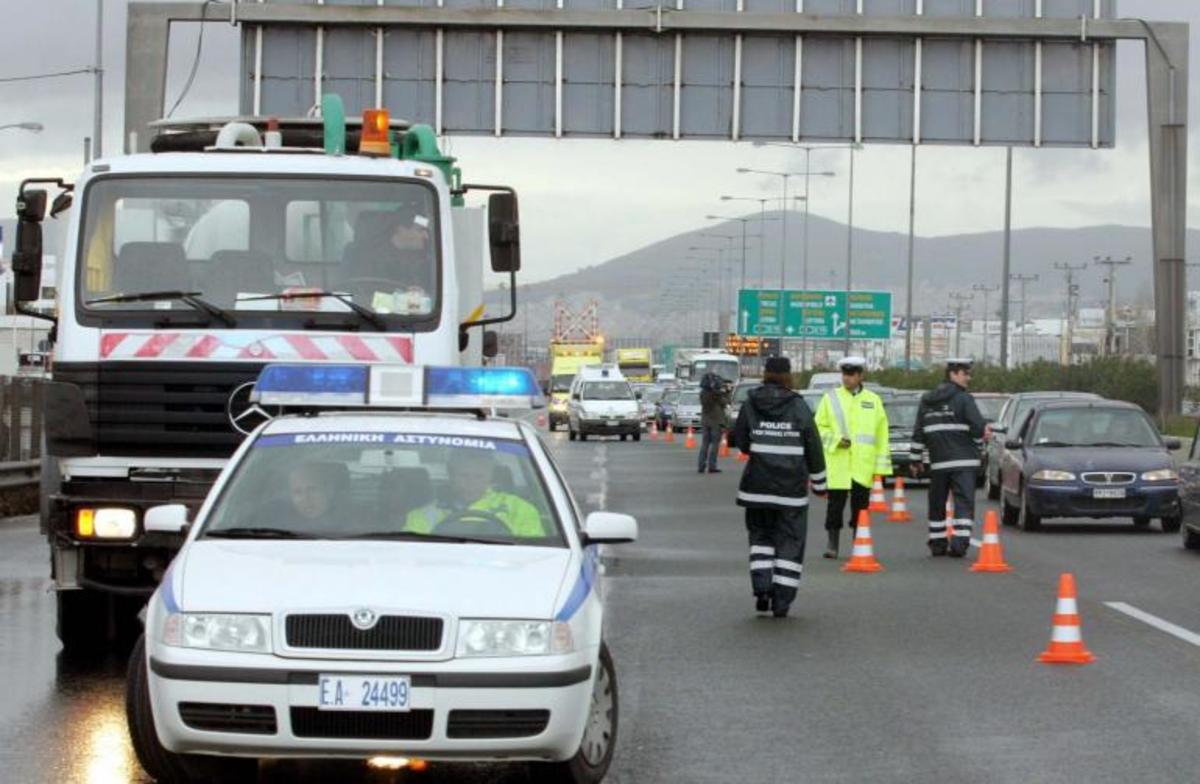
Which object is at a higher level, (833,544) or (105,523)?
(105,523)


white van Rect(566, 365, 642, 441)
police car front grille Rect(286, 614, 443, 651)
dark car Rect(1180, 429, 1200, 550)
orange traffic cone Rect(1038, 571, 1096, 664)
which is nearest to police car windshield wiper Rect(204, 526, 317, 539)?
police car front grille Rect(286, 614, 443, 651)

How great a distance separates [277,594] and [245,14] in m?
26.9

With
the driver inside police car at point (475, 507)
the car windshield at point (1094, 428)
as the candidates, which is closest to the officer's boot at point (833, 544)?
the car windshield at point (1094, 428)

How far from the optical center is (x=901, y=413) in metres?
39.6

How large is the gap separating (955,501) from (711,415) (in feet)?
69.4

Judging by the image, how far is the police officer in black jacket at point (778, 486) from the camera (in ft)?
54.6

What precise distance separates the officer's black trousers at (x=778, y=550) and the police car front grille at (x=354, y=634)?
26.1 ft

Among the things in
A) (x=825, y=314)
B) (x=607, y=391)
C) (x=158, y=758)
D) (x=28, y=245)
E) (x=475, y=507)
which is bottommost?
(x=158, y=758)

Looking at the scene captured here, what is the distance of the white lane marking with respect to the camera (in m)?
15.7

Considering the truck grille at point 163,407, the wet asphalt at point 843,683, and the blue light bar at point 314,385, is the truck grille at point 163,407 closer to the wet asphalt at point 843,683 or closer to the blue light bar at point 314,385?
the wet asphalt at point 843,683

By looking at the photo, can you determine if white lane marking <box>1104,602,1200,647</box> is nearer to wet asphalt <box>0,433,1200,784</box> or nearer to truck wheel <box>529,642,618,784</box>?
wet asphalt <box>0,433,1200,784</box>

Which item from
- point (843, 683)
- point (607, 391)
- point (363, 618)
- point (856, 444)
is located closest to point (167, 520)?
point (363, 618)

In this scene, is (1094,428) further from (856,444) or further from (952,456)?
(856,444)

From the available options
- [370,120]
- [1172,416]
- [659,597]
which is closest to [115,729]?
[370,120]
